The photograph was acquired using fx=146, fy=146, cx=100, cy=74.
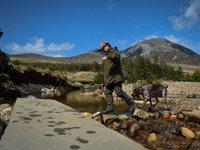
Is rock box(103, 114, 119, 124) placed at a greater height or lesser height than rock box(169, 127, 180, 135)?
greater

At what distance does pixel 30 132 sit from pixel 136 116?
128 inches

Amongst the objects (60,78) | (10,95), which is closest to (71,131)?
(10,95)

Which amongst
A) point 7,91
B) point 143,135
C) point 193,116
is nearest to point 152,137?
point 143,135

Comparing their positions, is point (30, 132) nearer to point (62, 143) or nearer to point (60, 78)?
point (62, 143)

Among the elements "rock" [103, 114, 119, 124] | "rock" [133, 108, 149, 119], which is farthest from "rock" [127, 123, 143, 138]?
"rock" [133, 108, 149, 119]

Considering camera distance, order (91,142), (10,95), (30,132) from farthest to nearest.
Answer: (10,95)
(30,132)
(91,142)

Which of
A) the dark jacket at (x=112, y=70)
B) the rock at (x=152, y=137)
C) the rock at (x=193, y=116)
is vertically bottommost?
the rock at (x=152, y=137)

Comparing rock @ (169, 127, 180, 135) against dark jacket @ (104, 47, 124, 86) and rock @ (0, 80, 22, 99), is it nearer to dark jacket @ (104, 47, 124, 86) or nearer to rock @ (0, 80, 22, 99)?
dark jacket @ (104, 47, 124, 86)

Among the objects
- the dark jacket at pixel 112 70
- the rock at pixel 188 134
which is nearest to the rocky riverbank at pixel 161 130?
the rock at pixel 188 134

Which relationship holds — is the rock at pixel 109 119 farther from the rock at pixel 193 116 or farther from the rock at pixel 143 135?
the rock at pixel 193 116

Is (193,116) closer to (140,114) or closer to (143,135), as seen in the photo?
(140,114)

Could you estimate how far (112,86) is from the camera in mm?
4547

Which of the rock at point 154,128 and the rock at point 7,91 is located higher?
the rock at point 7,91

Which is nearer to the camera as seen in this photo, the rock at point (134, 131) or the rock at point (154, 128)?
the rock at point (134, 131)
